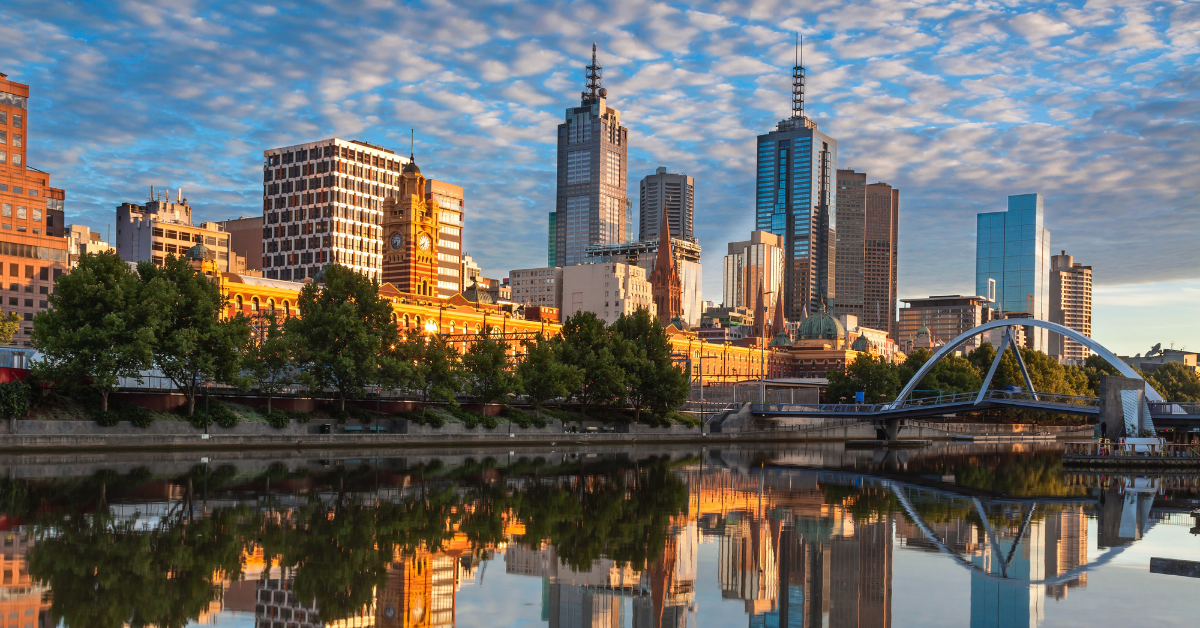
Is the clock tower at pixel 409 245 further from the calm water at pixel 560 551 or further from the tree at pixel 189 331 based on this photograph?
the calm water at pixel 560 551

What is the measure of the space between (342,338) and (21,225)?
8499 centimetres

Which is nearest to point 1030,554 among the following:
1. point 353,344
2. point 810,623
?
point 810,623

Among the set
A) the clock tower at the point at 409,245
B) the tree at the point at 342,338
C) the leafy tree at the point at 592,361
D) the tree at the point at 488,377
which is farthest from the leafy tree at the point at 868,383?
the tree at the point at 342,338

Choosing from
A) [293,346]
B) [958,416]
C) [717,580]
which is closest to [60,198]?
[293,346]

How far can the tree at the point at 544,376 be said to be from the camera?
328 ft

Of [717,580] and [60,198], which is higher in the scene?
[60,198]

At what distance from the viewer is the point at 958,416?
536 feet

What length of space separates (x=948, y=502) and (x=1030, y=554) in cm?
1740

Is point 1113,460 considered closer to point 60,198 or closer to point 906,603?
point 906,603

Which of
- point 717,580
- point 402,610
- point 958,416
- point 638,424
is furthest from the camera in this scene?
point 958,416

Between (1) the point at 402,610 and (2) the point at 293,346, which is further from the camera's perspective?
(2) the point at 293,346

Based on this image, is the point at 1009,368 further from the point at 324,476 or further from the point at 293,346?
the point at 324,476

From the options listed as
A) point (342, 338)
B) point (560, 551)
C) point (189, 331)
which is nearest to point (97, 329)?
point (189, 331)

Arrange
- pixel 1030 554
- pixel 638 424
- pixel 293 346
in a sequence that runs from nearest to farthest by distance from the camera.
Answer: pixel 1030 554 < pixel 293 346 < pixel 638 424
